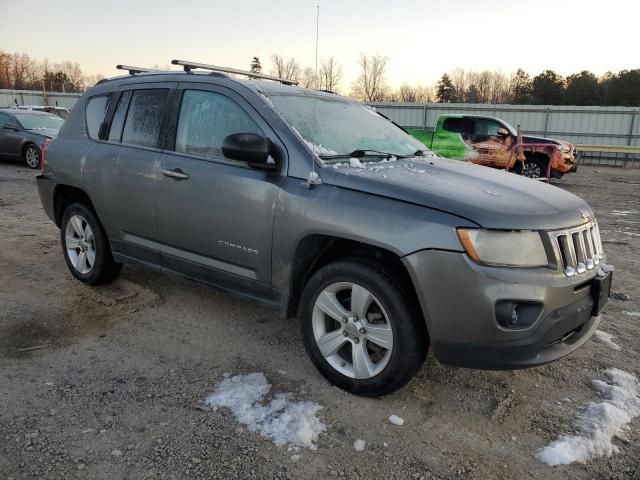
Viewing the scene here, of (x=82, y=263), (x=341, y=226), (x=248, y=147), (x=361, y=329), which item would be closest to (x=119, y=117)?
(x=82, y=263)

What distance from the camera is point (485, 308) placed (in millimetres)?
2398

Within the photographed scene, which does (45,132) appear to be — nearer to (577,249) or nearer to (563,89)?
(577,249)

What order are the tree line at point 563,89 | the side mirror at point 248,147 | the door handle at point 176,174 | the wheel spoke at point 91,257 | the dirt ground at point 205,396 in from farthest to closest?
the tree line at point 563,89
the wheel spoke at point 91,257
the door handle at point 176,174
the side mirror at point 248,147
the dirt ground at point 205,396

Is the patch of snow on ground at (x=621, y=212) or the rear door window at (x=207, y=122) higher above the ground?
the rear door window at (x=207, y=122)

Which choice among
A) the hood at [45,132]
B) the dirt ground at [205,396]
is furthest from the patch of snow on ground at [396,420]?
the hood at [45,132]

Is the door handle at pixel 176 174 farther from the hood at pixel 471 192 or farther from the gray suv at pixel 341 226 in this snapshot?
the hood at pixel 471 192

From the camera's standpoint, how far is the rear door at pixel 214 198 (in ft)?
10.4

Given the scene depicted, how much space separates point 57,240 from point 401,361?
5.13 metres

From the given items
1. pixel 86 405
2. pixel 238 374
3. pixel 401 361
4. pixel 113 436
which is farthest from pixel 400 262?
pixel 86 405

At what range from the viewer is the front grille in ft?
8.42

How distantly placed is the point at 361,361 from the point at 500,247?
3.29 ft

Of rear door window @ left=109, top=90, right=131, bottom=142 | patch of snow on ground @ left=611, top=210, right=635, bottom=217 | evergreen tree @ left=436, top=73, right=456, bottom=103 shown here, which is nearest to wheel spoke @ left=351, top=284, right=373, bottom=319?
Answer: rear door window @ left=109, top=90, right=131, bottom=142

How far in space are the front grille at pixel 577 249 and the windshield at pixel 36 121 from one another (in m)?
13.6

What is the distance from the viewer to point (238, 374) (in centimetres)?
316
